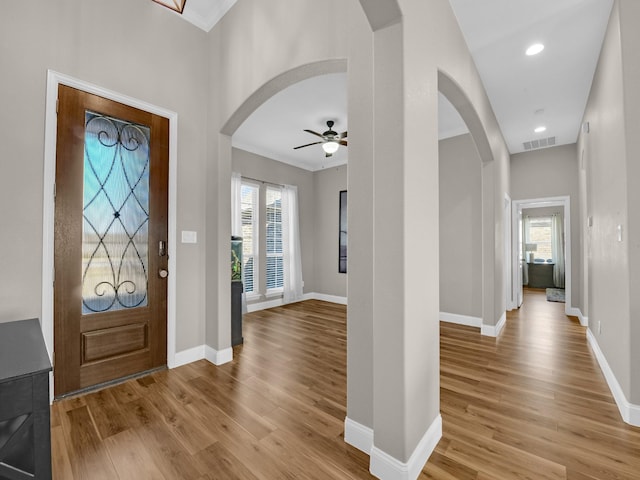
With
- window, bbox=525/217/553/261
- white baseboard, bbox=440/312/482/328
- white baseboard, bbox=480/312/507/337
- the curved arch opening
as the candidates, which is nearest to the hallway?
white baseboard, bbox=480/312/507/337

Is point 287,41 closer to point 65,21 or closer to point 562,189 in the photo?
point 65,21

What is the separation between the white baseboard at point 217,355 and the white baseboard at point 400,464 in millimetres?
1879

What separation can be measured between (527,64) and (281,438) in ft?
13.8

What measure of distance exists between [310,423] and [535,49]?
3.95 m

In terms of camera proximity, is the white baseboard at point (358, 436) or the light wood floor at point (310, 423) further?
the white baseboard at point (358, 436)

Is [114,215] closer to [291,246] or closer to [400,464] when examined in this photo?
[400,464]

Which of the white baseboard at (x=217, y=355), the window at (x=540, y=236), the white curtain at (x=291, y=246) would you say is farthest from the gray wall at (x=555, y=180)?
the white baseboard at (x=217, y=355)

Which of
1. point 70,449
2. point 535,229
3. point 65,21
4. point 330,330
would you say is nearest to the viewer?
point 70,449

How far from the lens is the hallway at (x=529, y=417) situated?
1.63 meters

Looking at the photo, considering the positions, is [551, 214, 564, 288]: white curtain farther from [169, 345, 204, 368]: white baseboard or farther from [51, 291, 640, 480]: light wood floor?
[169, 345, 204, 368]: white baseboard

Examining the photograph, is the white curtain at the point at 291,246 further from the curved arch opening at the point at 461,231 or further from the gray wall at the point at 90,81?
the gray wall at the point at 90,81

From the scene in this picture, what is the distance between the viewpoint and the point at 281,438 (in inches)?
72.9

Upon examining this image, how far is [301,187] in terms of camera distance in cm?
655

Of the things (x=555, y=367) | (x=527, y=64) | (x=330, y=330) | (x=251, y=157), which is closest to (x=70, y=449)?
(x=330, y=330)
